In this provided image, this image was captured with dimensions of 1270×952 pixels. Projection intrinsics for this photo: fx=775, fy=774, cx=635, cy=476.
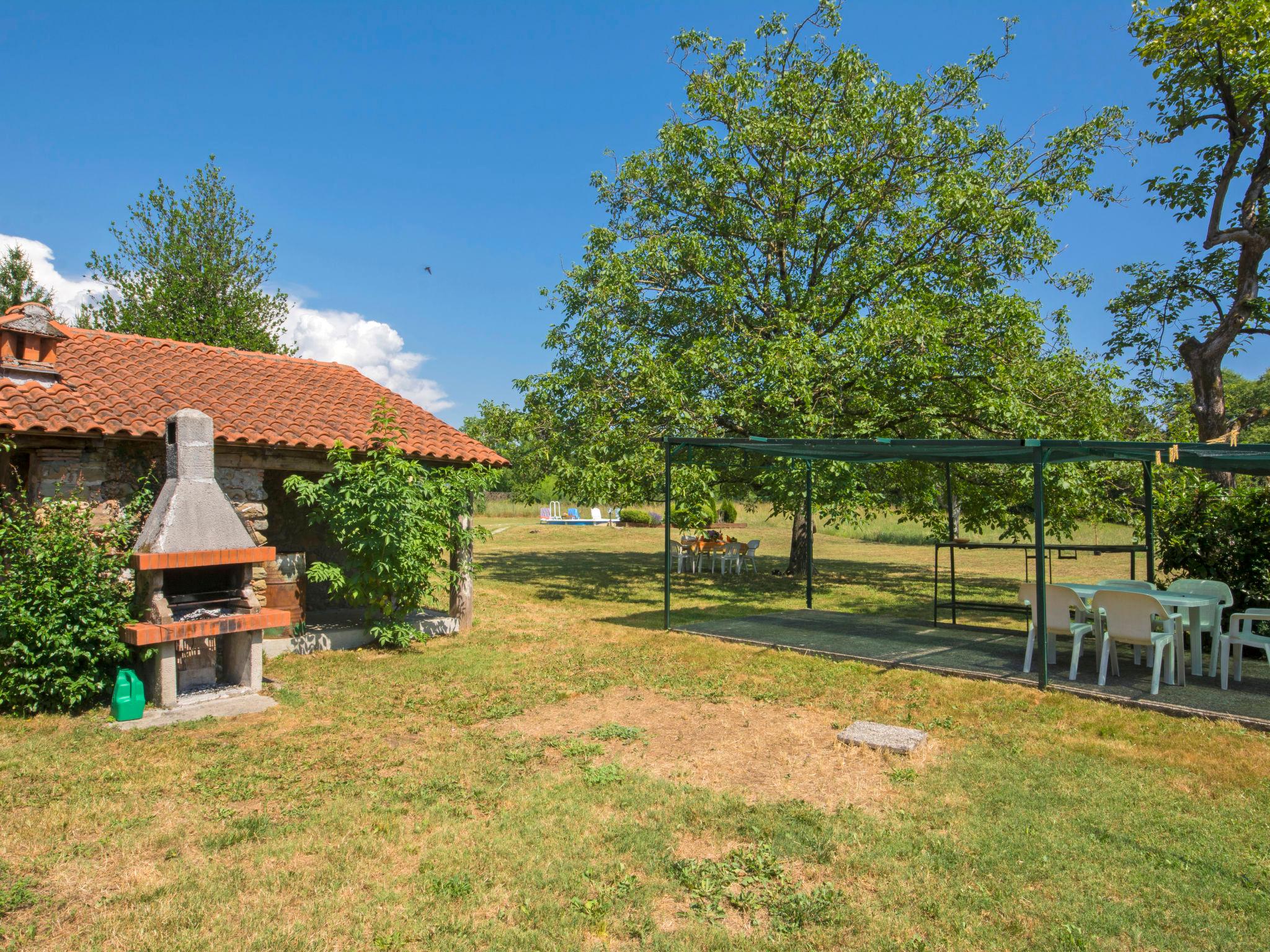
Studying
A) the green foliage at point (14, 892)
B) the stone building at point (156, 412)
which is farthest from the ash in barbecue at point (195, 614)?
the green foliage at point (14, 892)

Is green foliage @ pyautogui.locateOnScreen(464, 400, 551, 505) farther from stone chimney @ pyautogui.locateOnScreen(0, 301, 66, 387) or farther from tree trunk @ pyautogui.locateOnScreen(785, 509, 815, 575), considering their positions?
stone chimney @ pyautogui.locateOnScreen(0, 301, 66, 387)

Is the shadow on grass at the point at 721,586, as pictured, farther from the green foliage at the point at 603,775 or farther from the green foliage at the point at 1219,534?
the green foliage at the point at 603,775

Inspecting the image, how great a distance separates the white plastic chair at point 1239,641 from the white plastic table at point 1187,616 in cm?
13

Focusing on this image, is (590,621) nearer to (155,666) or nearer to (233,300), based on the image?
(155,666)

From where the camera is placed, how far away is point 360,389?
1081 cm

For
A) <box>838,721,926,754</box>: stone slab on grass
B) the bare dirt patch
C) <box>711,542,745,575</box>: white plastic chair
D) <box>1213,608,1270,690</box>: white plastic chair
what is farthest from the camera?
<box>711,542,745,575</box>: white plastic chair

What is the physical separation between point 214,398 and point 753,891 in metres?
7.87

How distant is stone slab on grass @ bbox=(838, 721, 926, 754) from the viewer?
18.3 ft

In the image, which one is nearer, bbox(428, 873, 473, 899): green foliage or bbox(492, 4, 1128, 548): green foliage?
bbox(428, 873, 473, 899): green foliage

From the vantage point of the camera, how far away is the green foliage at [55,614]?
6039 millimetres

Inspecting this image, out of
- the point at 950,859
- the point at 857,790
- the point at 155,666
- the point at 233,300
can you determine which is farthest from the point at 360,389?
the point at 233,300

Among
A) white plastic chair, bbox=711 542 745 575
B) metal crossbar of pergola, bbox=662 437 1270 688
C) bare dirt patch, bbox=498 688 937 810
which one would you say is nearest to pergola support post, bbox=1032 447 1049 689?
metal crossbar of pergola, bbox=662 437 1270 688

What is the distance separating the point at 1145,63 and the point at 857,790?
15724 mm

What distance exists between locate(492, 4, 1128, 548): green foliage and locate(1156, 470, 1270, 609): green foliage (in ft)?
6.13
